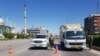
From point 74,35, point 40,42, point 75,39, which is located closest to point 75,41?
point 75,39

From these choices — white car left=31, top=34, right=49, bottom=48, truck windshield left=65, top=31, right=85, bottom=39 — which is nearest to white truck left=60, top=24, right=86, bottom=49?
truck windshield left=65, top=31, right=85, bottom=39

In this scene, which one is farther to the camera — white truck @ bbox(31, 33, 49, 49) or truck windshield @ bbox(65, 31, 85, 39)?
white truck @ bbox(31, 33, 49, 49)

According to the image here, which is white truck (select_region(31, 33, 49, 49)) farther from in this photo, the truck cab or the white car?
the truck cab

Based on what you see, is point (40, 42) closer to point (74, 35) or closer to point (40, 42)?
point (40, 42)

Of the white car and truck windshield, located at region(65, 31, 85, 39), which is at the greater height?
truck windshield, located at region(65, 31, 85, 39)

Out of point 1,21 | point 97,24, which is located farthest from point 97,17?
point 1,21

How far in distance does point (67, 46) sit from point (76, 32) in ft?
7.01

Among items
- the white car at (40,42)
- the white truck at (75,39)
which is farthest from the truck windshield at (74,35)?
the white car at (40,42)

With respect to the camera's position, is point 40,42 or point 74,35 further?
point 40,42

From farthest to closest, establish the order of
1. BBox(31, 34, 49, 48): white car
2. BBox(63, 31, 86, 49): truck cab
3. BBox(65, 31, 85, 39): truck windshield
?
A: BBox(31, 34, 49, 48): white car, BBox(65, 31, 85, 39): truck windshield, BBox(63, 31, 86, 49): truck cab

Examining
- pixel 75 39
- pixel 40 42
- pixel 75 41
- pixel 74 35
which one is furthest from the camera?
pixel 40 42

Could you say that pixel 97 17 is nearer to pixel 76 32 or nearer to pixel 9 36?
pixel 9 36

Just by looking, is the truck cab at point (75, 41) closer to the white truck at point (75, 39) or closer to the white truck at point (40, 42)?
the white truck at point (75, 39)

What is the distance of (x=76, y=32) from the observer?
105 feet
